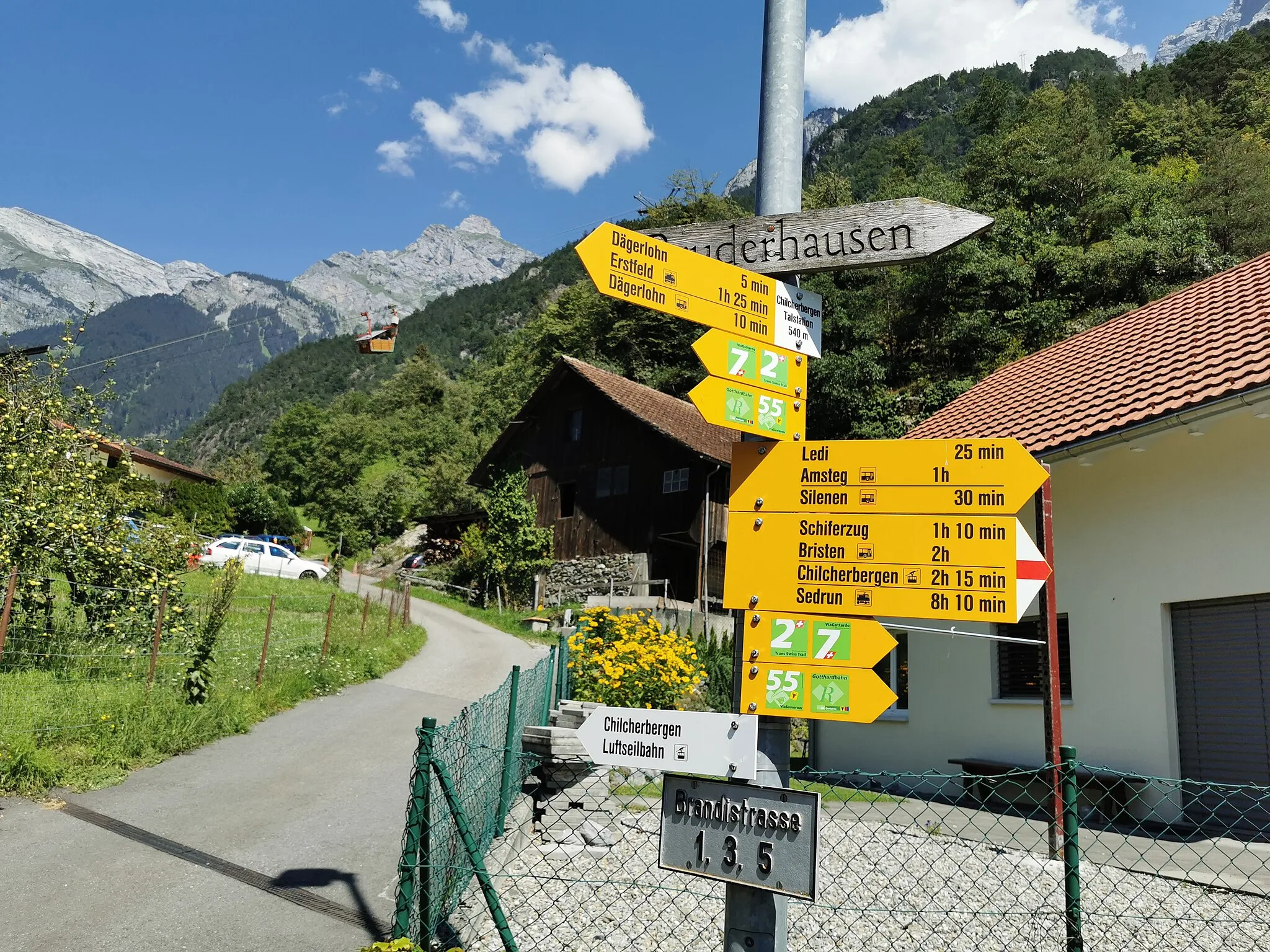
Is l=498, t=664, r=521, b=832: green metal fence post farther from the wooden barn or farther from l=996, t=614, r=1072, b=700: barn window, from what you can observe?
the wooden barn

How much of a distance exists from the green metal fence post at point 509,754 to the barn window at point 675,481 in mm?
20084

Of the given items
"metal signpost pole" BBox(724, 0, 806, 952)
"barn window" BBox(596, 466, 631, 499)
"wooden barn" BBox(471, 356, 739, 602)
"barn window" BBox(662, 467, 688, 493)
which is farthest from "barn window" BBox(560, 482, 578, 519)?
"metal signpost pole" BBox(724, 0, 806, 952)

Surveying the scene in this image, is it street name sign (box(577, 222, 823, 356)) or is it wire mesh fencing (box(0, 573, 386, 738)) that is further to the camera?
wire mesh fencing (box(0, 573, 386, 738))

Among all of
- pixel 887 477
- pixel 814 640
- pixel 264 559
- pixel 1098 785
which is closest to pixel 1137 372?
pixel 1098 785

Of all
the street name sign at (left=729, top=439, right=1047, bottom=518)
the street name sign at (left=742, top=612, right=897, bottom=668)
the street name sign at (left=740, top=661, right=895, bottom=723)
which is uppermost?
the street name sign at (left=729, top=439, right=1047, bottom=518)

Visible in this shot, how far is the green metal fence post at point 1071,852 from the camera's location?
12.6ft

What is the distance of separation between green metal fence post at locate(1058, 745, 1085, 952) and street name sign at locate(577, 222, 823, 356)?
2.23 metres

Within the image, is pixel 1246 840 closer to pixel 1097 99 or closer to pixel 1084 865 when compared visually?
pixel 1084 865

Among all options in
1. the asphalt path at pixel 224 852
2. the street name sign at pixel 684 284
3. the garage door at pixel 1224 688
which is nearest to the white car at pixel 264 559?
the asphalt path at pixel 224 852

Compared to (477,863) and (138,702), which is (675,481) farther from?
(477,863)

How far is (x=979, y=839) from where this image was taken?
27.0 feet

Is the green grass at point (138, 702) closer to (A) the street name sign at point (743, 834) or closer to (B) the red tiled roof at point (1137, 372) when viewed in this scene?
(A) the street name sign at point (743, 834)

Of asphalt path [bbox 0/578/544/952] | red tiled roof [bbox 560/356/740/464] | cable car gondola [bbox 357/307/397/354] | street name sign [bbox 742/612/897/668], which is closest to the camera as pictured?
street name sign [bbox 742/612/897/668]

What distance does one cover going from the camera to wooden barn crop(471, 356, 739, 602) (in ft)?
89.8
